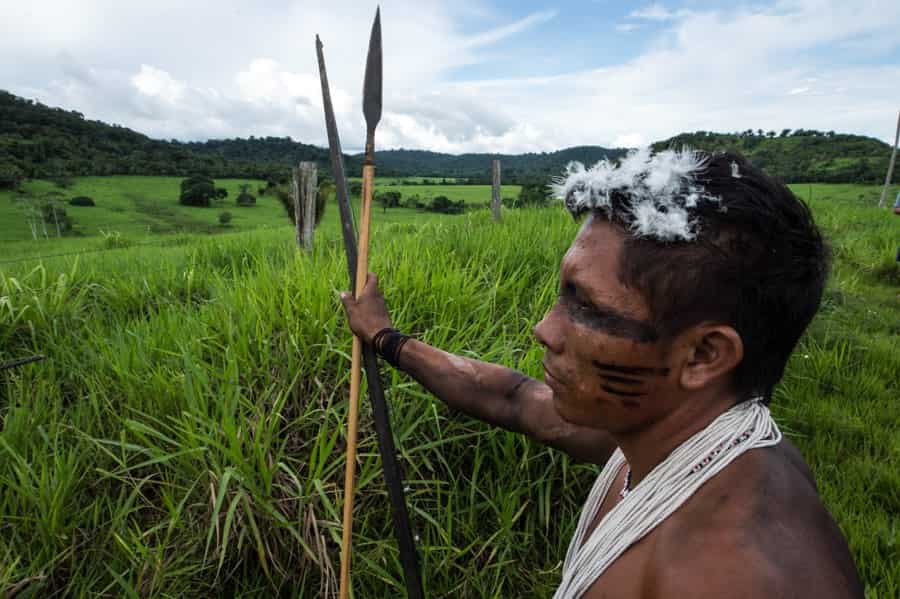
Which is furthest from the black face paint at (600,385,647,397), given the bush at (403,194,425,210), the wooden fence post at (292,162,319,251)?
the bush at (403,194,425,210)

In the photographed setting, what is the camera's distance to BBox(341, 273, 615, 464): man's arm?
1.70 m

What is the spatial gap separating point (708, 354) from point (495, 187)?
7.07m

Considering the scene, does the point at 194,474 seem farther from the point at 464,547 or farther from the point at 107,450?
the point at 464,547

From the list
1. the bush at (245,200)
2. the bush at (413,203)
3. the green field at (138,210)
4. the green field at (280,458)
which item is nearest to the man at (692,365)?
the green field at (280,458)

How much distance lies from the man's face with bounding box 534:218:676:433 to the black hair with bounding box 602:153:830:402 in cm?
3

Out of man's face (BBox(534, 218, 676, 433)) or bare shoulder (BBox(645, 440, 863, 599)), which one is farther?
man's face (BBox(534, 218, 676, 433))

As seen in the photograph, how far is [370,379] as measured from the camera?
6.10ft

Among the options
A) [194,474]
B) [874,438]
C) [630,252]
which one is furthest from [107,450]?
[874,438]

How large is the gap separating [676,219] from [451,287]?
2226 millimetres

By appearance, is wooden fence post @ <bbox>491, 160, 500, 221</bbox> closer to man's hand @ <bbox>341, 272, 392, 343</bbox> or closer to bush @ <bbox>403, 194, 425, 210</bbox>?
man's hand @ <bbox>341, 272, 392, 343</bbox>

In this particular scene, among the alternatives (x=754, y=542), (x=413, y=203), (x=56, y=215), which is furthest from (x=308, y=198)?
(x=56, y=215)

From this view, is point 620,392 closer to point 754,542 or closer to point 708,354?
point 708,354

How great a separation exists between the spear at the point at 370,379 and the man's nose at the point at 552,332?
2.35 ft

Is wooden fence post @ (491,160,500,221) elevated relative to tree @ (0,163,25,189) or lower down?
elevated
